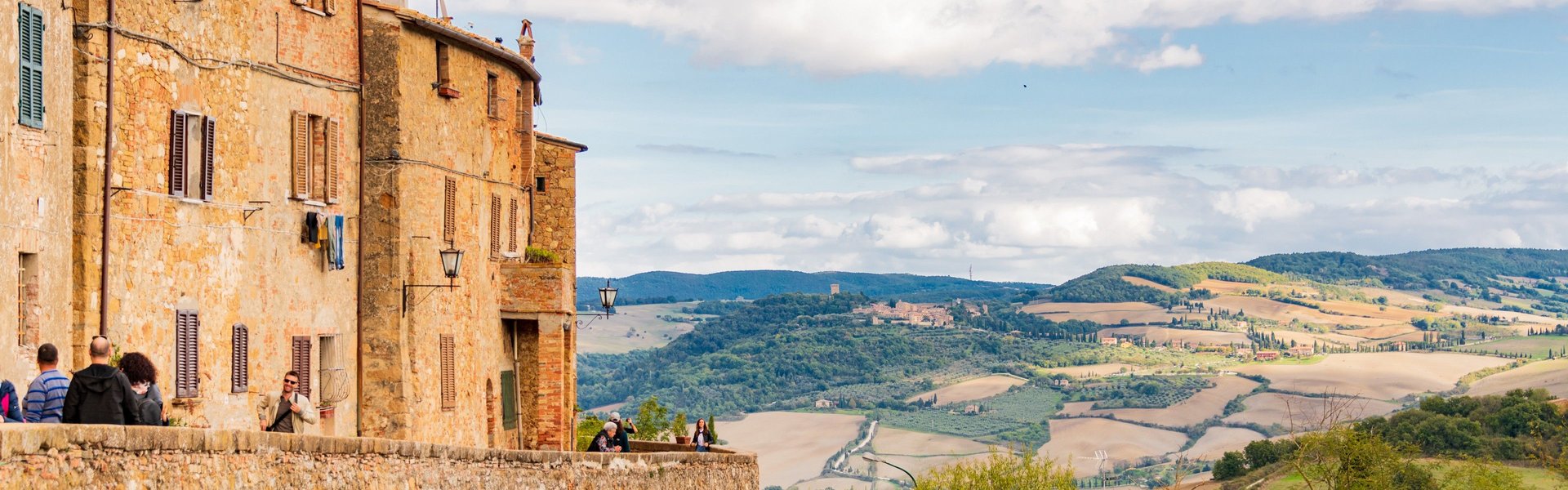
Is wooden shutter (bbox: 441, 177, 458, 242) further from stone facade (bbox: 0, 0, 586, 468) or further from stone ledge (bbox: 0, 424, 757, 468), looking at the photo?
stone ledge (bbox: 0, 424, 757, 468)

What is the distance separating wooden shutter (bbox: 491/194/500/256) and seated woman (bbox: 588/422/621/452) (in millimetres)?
4460

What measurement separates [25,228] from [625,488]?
11.9m

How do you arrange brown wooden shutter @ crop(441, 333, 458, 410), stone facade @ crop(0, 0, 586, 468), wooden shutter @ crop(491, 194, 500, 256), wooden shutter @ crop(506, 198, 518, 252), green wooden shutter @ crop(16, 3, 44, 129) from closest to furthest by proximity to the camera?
green wooden shutter @ crop(16, 3, 44, 129) → stone facade @ crop(0, 0, 586, 468) → brown wooden shutter @ crop(441, 333, 458, 410) → wooden shutter @ crop(491, 194, 500, 256) → wooden shutter @ crop(506, 198, 518, 252)

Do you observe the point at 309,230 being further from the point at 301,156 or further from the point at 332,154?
the point at 332,154

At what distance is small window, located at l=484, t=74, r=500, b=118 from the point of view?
33.3m

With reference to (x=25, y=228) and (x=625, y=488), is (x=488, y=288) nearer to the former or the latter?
(x=625, y=488)

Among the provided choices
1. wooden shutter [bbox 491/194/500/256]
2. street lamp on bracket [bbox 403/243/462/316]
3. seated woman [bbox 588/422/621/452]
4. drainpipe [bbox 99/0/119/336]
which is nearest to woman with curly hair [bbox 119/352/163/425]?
drainpipe [bbox 99/0/119/336]

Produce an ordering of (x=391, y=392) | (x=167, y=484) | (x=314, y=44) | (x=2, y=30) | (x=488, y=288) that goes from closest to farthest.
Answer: (x=167, y=484)
(x=2, y=30)
(x=314, y=44)
(x=391, y=392)
(x=488, y=288)

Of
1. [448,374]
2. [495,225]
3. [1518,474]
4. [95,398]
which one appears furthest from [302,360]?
[1518,474]

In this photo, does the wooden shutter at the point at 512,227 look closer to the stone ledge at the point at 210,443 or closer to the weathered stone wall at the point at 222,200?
the weathered stone wall at the point at 222,200

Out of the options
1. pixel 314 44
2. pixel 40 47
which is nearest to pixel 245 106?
pixel 314 44

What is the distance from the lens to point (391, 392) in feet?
93.4

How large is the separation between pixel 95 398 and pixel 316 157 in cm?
1378

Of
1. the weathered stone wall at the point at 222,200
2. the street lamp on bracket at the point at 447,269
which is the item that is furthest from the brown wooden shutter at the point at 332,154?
the street lamp on bracket at the point at 447,269
